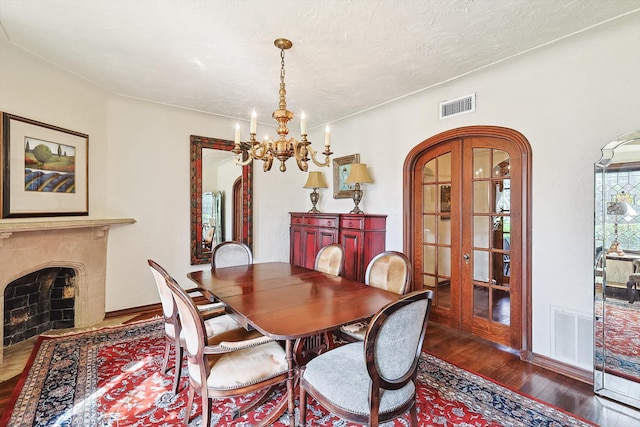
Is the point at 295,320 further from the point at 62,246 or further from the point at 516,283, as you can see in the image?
the point at 62,246

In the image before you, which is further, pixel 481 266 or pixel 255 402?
pixel 481 266

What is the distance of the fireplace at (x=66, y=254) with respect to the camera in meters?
2.59

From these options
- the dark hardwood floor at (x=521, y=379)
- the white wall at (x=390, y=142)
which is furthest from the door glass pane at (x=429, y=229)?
the dark hardwood floor at (x=521, y=379)

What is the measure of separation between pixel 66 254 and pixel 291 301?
275 cm

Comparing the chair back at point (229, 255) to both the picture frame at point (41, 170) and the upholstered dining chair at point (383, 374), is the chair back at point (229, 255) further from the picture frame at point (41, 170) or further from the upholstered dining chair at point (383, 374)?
the upholstered dining chair at point (383, 374)

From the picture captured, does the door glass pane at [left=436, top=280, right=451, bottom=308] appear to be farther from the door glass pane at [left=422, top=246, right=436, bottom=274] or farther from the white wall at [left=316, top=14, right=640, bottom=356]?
the white wall at [left=316, top=14, right=640, bottom=356]

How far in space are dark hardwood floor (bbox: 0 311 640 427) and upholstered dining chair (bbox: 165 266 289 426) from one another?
5.04 ft

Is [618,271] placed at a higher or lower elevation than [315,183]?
lower

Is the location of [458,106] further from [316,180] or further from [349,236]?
[316,180]

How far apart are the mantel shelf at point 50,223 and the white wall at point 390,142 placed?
0.29 metres

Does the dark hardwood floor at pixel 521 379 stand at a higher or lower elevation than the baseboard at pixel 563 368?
lower

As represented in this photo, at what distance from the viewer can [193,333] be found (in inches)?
63.2

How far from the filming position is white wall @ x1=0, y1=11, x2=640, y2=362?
2340 millimetres

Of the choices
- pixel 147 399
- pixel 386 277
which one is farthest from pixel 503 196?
pixel 147 399
